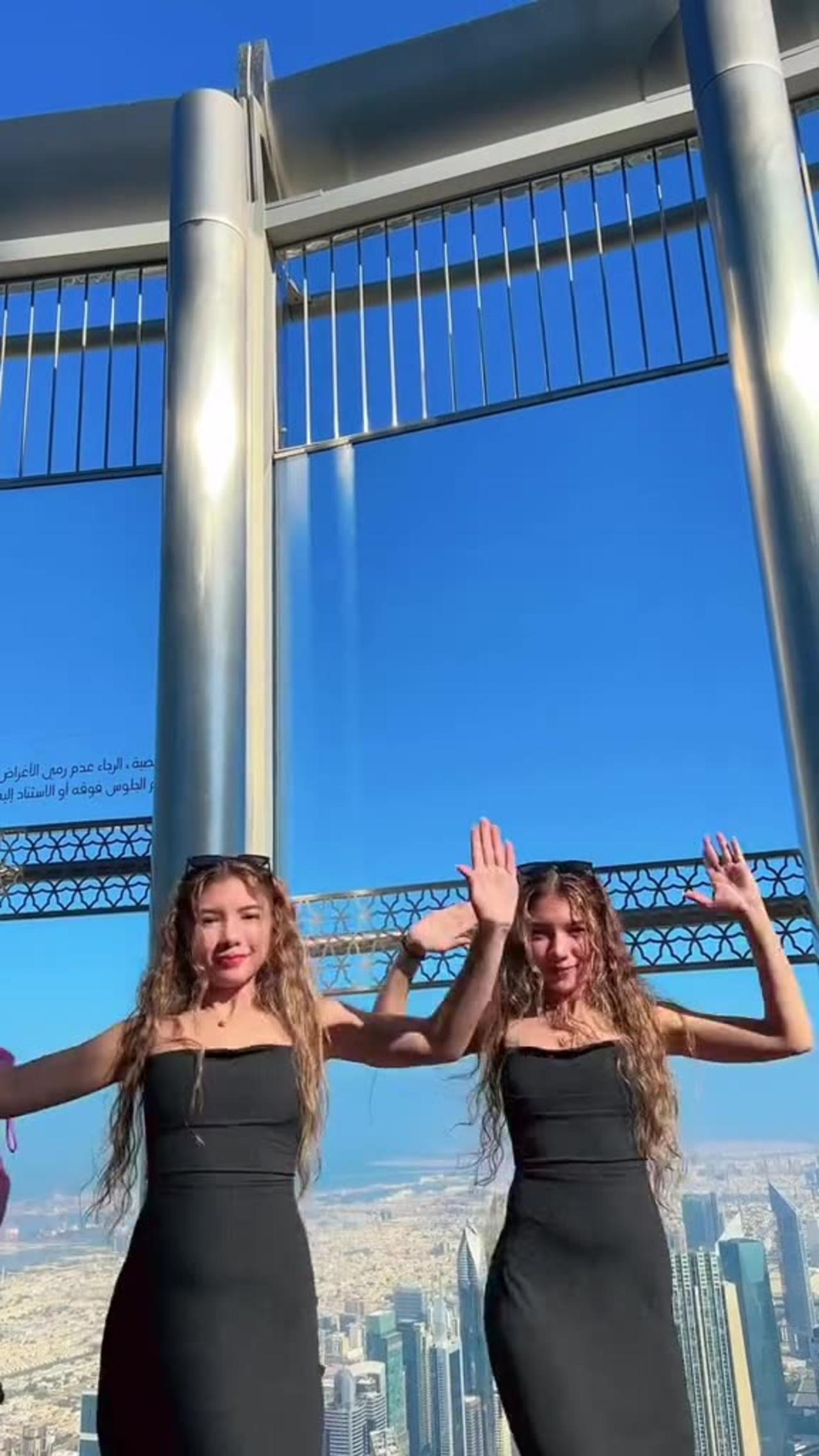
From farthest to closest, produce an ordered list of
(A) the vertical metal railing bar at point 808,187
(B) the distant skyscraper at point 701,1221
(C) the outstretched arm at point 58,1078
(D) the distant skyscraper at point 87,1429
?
(A) the vertical metal railing bar at point 808,187, (D) the distant skyscraper at point 87,1429, (B) the distant skyscraper at point 701,1221, (C) the outstretched arm at point 58,1078

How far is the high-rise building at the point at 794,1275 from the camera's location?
9.80 feet

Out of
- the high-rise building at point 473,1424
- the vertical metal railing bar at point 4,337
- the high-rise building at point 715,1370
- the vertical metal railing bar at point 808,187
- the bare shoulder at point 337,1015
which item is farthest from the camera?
the vertical metal railing bar at point 4,337

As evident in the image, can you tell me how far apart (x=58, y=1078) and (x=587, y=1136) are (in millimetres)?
741

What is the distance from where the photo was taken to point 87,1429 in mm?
3227

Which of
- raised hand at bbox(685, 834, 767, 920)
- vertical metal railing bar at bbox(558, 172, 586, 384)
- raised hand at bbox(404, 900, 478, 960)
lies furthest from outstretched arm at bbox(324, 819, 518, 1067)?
vertical metal railing bar at bbox(558, 172, 586, 384)

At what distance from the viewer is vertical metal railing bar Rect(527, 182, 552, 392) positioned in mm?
4305

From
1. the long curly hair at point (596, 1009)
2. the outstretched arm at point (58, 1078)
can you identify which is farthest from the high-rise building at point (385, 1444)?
the outstretched arm at point (58, 1078)

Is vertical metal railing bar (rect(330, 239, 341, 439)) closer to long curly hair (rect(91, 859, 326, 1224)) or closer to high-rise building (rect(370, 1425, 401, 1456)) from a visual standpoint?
long curly hair (rect(91, 859, 326, 1224))

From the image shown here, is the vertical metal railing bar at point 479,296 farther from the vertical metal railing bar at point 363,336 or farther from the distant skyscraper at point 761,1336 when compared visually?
the distant skyscraper at point 761,1336

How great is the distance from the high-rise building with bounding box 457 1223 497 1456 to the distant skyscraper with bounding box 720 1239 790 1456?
623mm

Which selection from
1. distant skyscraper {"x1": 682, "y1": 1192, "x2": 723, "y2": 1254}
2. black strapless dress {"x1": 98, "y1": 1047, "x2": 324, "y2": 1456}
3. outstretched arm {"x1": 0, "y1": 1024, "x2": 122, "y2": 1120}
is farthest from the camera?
distant skyscraper {"x1": 682, "y1": 1192, "x2": 723, "y2": 1254}

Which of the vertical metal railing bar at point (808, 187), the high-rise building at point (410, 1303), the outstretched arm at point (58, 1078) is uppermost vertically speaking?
the vertical metal railing bar at point (808, 187)

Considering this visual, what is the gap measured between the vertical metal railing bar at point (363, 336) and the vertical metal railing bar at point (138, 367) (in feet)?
2.94

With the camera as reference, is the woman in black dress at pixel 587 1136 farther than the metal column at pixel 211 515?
No
